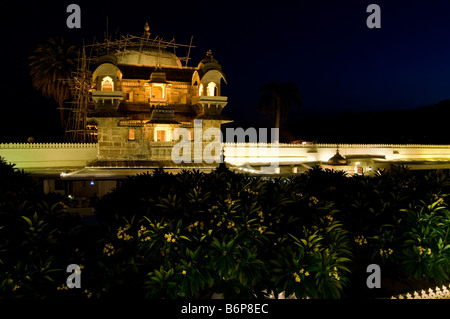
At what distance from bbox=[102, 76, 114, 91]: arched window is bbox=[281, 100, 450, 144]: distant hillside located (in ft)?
158

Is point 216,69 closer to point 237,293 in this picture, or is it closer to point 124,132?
point 124,132

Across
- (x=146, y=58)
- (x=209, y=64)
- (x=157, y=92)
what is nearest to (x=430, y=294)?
(x=209, y=64)

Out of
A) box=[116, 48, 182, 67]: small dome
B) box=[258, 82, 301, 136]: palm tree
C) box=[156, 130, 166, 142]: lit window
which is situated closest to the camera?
box=[156, 130, 166, 142]: lit window

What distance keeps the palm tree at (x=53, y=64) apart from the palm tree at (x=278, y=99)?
2171 centimetres

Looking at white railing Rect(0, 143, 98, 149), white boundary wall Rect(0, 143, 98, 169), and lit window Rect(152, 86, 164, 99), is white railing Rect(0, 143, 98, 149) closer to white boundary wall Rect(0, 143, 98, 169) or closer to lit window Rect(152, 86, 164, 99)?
white boundary wall Rect(0, 143, 98, 169)

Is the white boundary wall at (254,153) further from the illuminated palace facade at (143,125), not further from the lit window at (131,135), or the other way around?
the lit window at (131,135)

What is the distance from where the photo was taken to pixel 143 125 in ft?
77.5

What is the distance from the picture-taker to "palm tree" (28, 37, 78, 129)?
37656 mm

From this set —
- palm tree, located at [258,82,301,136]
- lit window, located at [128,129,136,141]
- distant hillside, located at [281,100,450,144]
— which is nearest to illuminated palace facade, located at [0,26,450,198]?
lit window, located at [128,129,136,141]

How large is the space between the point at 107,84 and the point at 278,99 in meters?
18.5

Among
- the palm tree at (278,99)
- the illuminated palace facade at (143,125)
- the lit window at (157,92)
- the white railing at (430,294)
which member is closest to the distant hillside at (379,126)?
the palm tree at (278,99)

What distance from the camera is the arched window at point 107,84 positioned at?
23.2 meters
